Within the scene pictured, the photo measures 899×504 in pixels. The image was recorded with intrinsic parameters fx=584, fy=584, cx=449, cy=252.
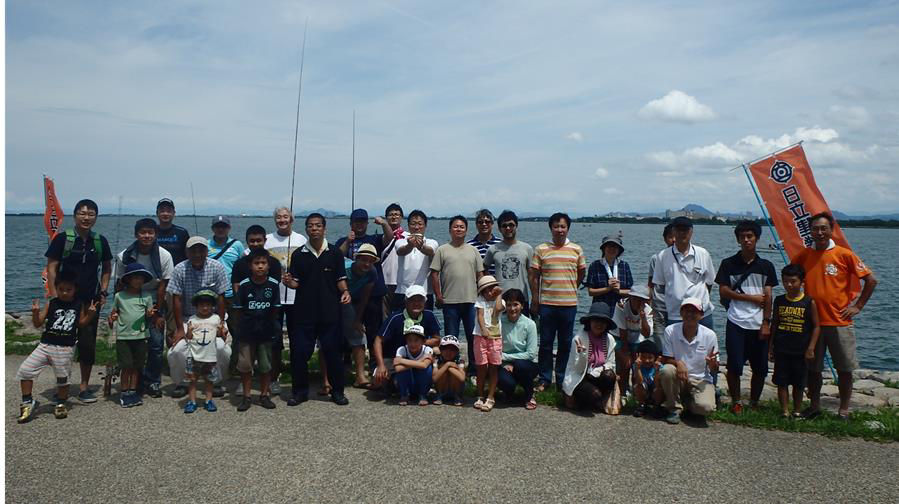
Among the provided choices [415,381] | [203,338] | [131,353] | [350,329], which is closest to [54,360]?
[131,353]

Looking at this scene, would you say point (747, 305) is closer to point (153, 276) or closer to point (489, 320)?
point (489, 320)

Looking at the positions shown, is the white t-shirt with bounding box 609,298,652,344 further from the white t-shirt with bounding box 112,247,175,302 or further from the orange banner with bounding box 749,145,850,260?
the white t-shirt with bounding box 112,247,175,302

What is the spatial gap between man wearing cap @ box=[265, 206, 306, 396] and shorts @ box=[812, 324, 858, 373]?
5.56m

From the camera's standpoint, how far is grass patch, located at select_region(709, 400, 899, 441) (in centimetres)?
530

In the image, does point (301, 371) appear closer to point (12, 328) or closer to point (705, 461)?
point (705, 461)

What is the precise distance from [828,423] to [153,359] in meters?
6.86

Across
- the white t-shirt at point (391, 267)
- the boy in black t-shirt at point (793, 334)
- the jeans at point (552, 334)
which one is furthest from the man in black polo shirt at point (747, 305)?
the white t-shirt at point (391, 267)

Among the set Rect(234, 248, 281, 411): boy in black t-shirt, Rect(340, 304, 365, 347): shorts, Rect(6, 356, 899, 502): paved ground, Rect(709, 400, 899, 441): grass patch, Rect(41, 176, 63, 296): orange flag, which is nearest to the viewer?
Rect(6, 356, 899, 502): paved ground

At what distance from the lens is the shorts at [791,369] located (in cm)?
582

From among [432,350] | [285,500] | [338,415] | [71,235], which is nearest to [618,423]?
[432,350]

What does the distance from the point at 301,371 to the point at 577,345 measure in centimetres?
295


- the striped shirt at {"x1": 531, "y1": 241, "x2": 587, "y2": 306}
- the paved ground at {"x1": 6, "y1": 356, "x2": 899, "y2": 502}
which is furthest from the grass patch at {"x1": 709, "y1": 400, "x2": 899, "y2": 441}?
the striped shirt at {"x1": 531, "y1": 241, "x2": 587, "y2": 306}

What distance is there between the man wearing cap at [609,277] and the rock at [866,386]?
5.26 meters

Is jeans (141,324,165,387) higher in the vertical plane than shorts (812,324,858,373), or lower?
lower
